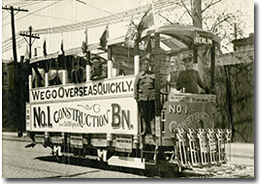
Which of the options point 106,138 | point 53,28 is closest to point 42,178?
point 106,138

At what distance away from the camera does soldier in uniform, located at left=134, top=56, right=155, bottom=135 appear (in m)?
5.52

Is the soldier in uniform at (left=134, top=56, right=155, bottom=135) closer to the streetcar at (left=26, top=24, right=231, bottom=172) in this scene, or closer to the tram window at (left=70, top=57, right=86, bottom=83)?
the streetcar at (left=26, top=24, right=231, bottom=172)

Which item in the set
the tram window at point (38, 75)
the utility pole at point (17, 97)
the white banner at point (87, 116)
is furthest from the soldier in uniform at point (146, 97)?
the utility pole at point (17, 97)

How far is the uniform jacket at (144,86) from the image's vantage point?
18.1ft

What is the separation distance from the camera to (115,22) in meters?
5.96

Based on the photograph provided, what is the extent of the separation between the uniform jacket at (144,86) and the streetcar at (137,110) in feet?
0.24

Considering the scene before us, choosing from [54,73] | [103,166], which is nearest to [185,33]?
[54,73]

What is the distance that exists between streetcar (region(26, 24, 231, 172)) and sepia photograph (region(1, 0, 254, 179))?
15 mm

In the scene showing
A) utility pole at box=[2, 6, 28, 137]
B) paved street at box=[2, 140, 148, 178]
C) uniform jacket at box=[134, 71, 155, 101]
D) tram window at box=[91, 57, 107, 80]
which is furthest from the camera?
utility pole at box=[2, 6, 28, 137]

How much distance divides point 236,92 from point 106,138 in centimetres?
206

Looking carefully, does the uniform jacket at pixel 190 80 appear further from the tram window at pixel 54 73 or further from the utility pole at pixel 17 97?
the utility pole at pixel 17 97

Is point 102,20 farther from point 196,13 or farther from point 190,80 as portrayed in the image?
point 190,80

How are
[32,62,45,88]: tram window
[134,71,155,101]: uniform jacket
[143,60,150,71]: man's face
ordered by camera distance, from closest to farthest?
[134,71,155,101]: uniform jacket
[143,60,150,71]: man's face
[32,62,45,88]: tram window

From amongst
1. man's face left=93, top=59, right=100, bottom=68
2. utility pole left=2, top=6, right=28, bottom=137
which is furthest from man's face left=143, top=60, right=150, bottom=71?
utility pole left=2, top=6, right=28, bottom=137
